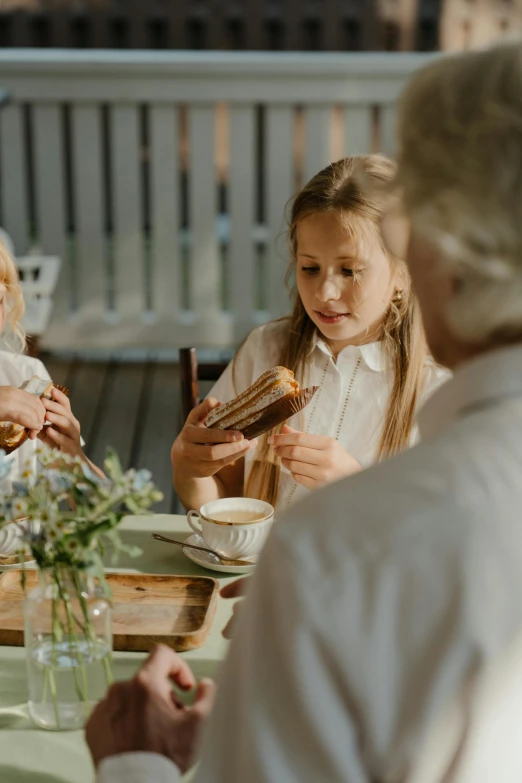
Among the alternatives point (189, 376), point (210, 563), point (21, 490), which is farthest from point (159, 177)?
point (21, 490)

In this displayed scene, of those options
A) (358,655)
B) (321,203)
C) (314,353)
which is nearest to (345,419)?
(314,353)

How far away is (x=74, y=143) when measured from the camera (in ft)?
16.4

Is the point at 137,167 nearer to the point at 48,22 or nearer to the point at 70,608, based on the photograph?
the point at 48,22

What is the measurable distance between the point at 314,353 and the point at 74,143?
Result: 135 inches

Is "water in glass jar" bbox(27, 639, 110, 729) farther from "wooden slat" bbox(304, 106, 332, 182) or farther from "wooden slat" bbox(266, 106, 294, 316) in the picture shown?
"wooden slat" bbox(304, 106, 332, 182)

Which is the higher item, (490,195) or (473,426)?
(490,195)

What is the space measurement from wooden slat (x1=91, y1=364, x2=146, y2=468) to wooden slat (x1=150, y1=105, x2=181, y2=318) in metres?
0.43

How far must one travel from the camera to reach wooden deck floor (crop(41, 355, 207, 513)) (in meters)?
3.78

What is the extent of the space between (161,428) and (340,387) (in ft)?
7.40

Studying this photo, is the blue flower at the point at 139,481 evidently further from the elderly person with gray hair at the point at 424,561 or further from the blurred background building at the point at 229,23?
the blurred background building at the point at 229,23

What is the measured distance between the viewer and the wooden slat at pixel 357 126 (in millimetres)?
4992

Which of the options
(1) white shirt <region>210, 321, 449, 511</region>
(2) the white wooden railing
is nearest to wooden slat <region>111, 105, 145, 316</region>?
(2) the white wooden railing

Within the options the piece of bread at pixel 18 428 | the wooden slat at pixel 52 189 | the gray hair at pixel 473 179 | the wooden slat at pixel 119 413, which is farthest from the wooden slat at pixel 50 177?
the gray hair at pixel 473 179

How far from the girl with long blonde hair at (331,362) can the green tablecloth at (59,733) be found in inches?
9.1
